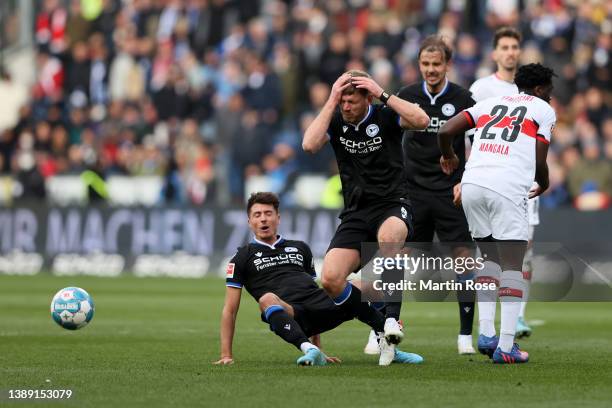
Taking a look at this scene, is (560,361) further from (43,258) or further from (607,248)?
(43,258)

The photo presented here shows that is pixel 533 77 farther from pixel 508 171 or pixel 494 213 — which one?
pixel 494 213

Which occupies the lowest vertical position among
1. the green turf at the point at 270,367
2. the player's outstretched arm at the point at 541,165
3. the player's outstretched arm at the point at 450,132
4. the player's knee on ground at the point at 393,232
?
the green turf at the point at 270,367

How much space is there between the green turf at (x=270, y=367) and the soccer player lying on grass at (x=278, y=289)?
0.83ft

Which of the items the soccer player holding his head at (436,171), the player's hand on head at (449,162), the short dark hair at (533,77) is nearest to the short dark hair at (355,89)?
the player's hand on head at (449,162)

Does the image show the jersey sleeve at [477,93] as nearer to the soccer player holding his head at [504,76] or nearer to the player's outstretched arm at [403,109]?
the soccer player holding his head at [504,76]

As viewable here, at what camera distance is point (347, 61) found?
2553cm

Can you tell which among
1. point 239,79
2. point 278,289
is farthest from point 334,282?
point 239,79

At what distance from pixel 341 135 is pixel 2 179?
18.4 m

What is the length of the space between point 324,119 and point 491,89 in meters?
2.65

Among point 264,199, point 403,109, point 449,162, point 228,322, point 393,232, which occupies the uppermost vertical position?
point 403,109

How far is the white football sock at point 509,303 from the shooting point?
10.1 m

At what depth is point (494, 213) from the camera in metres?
10.3

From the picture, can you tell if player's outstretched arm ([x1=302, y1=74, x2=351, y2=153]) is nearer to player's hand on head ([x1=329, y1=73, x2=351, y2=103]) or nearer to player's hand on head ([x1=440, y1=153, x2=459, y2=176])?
player's hand on head ([x1=329, y1=73, x2=351, y2=103])

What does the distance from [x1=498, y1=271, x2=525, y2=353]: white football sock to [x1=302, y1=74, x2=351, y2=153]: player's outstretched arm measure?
67.6 inches
